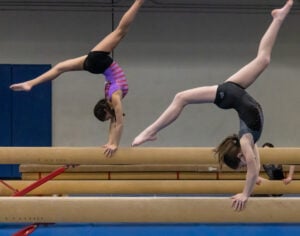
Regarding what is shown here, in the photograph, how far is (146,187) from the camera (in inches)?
223

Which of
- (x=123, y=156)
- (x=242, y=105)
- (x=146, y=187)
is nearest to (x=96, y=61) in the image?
(x=123, y=156)

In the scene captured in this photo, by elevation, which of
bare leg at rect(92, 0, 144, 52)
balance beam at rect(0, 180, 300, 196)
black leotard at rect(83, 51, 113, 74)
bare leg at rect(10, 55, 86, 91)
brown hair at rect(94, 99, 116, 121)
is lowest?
balance beam at rect(0, 180, 300, 196)

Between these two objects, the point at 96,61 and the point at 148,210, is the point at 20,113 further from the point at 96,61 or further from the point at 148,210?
the point at 148,210

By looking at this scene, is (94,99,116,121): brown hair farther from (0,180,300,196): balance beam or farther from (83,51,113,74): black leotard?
(0,180,300,196): balance beam

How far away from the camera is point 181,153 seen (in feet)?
13.4

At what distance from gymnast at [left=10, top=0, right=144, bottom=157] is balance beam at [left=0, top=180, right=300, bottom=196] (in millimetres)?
1577

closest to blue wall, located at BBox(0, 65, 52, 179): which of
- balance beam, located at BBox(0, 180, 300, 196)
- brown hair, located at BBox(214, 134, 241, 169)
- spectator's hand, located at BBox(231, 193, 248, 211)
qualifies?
balance beam, located at BBox(0, 180, 300, 196)

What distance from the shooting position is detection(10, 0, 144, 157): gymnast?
4.08 meters

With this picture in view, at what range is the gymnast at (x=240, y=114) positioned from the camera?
10.6 ft

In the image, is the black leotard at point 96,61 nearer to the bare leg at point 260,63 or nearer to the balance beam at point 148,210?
the bare leg at point 260,63

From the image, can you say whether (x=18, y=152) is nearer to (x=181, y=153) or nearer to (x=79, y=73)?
(x=181, y=153)

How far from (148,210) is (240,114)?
106cm

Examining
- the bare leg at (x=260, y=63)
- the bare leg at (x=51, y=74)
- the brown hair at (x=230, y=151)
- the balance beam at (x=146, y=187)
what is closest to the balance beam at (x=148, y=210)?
the brown hair at (x=230, y=151)

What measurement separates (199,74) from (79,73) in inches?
103
